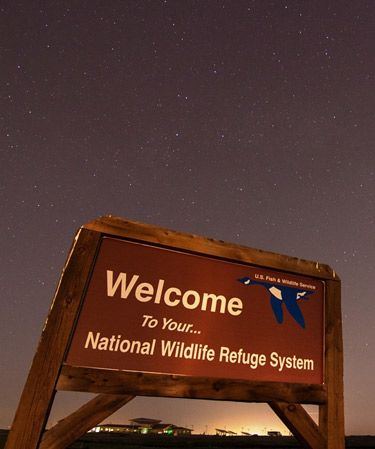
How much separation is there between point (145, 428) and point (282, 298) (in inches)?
5464

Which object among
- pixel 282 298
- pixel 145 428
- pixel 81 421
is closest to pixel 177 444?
pixel 282 298

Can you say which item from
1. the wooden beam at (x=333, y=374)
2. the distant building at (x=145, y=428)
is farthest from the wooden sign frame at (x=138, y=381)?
the distant building at (x=145, y=428)

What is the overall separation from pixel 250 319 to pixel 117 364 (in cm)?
133

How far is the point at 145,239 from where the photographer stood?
341cm

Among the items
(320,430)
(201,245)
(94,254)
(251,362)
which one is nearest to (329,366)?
(320,430)

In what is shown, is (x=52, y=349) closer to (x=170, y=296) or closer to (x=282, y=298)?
(x=170, y=296)

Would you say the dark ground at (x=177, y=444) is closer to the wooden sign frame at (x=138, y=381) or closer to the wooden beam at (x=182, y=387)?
the wooden sign frame at (x=138, y=381)

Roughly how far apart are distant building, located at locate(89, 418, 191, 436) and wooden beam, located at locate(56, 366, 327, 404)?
447ft

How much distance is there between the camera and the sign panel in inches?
118

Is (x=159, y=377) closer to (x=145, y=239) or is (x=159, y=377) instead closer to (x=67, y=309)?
(x=67, y=309)

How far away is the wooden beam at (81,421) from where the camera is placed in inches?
104

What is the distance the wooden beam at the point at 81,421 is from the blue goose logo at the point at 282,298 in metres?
1.60

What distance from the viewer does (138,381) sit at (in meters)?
2.91

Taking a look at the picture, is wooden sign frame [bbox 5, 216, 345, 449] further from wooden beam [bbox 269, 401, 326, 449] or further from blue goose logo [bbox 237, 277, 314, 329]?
blue goose logo [bbox 237, 277, 314, 329]
